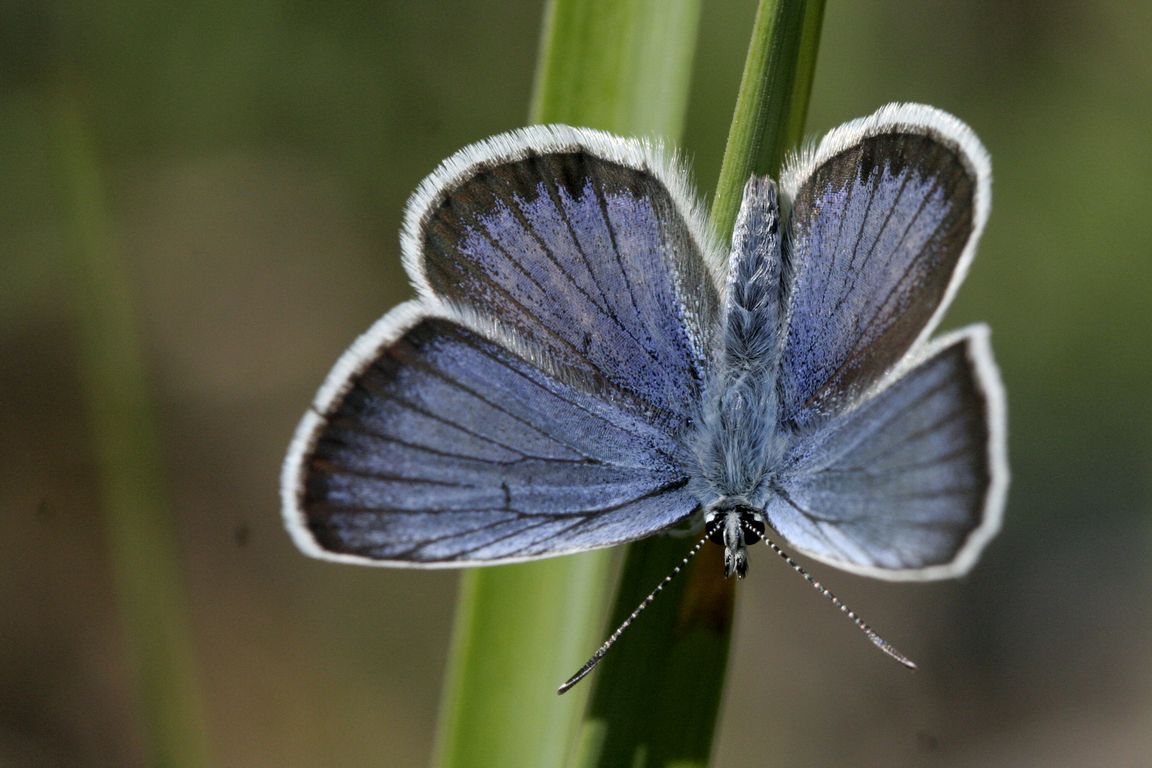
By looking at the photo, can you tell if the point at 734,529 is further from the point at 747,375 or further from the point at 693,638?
the point at 747,375

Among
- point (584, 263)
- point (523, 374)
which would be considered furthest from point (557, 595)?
point (584, 263)

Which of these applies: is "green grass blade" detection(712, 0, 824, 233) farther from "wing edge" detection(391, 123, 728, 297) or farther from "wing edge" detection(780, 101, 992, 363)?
"wing edge" detection(391, 123, 728, 297)

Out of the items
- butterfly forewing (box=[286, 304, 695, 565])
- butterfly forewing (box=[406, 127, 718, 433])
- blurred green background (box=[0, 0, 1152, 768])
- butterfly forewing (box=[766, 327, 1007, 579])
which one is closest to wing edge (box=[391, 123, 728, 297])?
butterfly forewing (box=[406, 127, 718, 433])

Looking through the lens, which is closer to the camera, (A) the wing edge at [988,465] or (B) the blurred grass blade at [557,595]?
(A) the wing edge at [988,465]

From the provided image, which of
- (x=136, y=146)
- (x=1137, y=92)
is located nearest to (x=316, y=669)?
(x=136, y=146)

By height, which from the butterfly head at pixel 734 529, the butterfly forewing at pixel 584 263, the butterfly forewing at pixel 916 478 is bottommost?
the butterfly head at pixel 734 529

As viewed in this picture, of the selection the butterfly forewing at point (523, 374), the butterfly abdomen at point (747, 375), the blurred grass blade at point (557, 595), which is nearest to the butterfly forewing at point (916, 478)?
the butterfly abdomen at point (747, 375)

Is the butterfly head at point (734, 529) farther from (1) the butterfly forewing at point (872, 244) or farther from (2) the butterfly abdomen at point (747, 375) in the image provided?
(1) the butterfly forewing at point (872, 244)

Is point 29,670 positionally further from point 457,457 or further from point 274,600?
point 457,457
